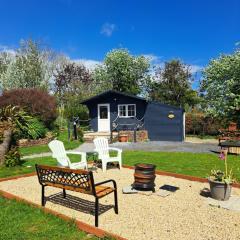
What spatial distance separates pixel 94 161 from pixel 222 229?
699 cm

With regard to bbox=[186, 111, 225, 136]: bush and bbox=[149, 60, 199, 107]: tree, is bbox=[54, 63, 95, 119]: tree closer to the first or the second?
bbox=[149, 60, 199, 107]: tree

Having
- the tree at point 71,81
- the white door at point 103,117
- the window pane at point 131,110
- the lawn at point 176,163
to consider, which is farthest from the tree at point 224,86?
the tree at point 71,81

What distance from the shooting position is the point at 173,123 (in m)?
21.8

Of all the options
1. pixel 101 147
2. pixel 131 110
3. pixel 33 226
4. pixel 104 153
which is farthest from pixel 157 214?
pixel 131 110

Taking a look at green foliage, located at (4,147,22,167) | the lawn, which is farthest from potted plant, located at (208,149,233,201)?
green foliage, located at (4,147,22,167)

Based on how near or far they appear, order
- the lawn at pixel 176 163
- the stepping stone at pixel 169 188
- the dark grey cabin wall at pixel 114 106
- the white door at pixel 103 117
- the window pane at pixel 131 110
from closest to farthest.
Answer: the stepping stone at pixel 169 188 < the lawn at pixel 176 163 < the dark grey cabin wall at pixel 114 106 < the window pane at pixel 131 110 < the white door at pixel 103 117

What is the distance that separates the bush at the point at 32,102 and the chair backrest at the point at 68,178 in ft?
52.3

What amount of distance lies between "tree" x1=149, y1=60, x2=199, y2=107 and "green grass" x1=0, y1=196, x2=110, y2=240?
3041cm

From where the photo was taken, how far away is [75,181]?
5488 mm

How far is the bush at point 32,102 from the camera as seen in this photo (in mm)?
21547

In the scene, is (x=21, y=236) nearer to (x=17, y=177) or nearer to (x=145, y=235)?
(x=145, y=235)

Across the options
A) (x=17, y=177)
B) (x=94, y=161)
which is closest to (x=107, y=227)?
(x=17, y=177)

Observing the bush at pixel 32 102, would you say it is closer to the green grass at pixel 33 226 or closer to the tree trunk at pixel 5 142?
the tree trunk at pixel 5 142

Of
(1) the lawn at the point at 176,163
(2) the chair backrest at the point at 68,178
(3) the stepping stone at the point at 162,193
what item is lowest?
(3) the stepping stone at the point at 162,193
